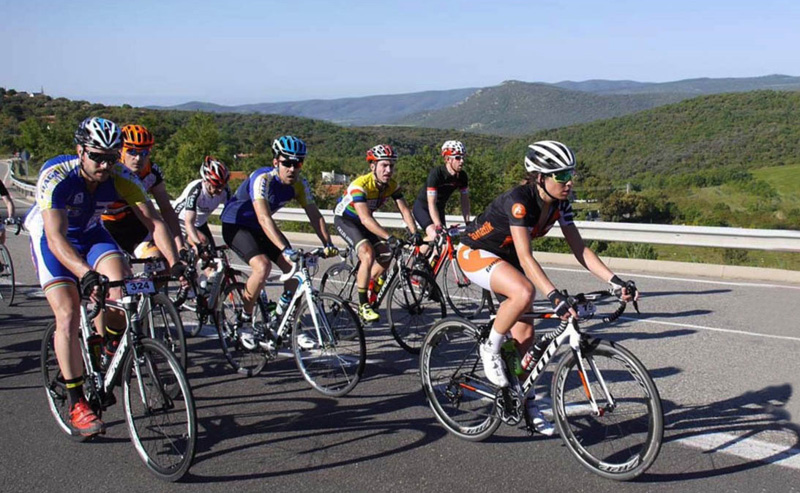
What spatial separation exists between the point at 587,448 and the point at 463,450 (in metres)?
0.83

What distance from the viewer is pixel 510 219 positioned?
4.70 meters

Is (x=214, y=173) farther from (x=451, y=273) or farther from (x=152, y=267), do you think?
(x=451, y=273)

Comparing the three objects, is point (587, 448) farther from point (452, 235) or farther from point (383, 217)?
point (383, 217)

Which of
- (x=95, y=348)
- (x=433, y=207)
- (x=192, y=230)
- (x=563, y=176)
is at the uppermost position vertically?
(x=563, y=176)

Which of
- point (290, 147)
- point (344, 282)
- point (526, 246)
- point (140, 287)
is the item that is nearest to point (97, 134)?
point (140, 287)

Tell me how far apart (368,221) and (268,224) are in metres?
1.58

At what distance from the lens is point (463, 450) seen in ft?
15.8

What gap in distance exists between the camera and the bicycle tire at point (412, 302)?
7.41 metres

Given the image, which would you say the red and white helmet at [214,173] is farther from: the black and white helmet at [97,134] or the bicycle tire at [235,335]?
the black and white helmet at [97,134]

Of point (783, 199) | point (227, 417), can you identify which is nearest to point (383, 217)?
point (227, 417)

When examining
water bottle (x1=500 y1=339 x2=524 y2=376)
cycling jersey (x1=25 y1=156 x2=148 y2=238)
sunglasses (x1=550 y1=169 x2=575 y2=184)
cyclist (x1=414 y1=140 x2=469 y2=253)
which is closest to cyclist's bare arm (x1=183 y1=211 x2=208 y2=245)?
cycling jersey (x1=25 y1=156 x2=148 y2=238)

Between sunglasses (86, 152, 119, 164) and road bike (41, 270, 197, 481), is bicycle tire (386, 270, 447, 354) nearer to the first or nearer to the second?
road bike (41, 270, 197, 481)

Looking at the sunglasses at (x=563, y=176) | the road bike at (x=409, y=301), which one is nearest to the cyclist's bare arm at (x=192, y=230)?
the road bike at (x=409, y=301)

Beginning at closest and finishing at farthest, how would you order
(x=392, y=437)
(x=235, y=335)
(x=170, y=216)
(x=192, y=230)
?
(x=392, y=437) < (x=170, y=216) < (x=235, y=335) < (x=192, y=230)
